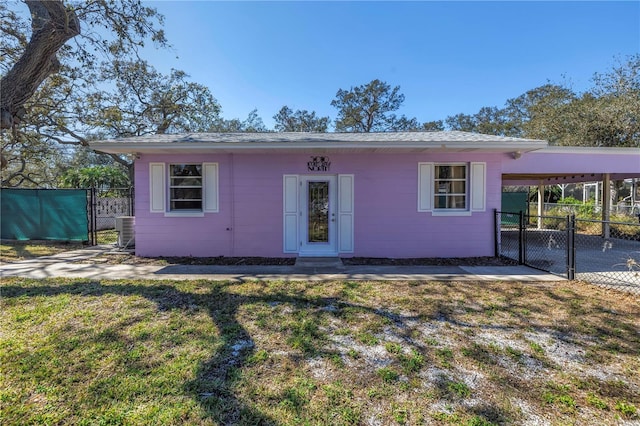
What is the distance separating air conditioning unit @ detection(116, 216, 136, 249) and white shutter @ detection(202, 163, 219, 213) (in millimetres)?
2579

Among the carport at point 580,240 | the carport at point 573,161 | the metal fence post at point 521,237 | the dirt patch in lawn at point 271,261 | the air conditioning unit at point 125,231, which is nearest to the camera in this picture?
the carport at point 580,240

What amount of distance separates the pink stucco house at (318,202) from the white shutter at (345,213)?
0.08ft

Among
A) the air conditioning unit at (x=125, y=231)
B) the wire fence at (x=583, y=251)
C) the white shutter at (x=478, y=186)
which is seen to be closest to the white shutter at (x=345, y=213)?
the white shutter at (x=478, y=186)

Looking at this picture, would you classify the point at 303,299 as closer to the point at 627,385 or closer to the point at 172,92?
the point at 627,385

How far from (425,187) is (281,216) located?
3.60m

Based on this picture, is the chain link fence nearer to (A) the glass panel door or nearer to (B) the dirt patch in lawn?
(B) the dirt patch in lawn

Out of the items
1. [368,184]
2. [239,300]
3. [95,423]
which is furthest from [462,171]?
[95,423]

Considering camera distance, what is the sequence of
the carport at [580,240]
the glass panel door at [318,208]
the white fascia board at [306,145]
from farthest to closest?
the glass panel door at [318,208], the white fascia board at [306,145], the carport at [580,240]

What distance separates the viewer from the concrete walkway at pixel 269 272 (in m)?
5.67

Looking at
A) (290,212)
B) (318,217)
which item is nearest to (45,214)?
(290,212)

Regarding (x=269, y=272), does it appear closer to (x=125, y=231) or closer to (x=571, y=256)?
(x=125, y=231)

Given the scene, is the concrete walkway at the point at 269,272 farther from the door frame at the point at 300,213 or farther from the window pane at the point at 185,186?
the window pane at the point at 185,186

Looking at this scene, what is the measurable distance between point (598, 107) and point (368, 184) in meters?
16.6

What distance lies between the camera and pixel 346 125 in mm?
29375
